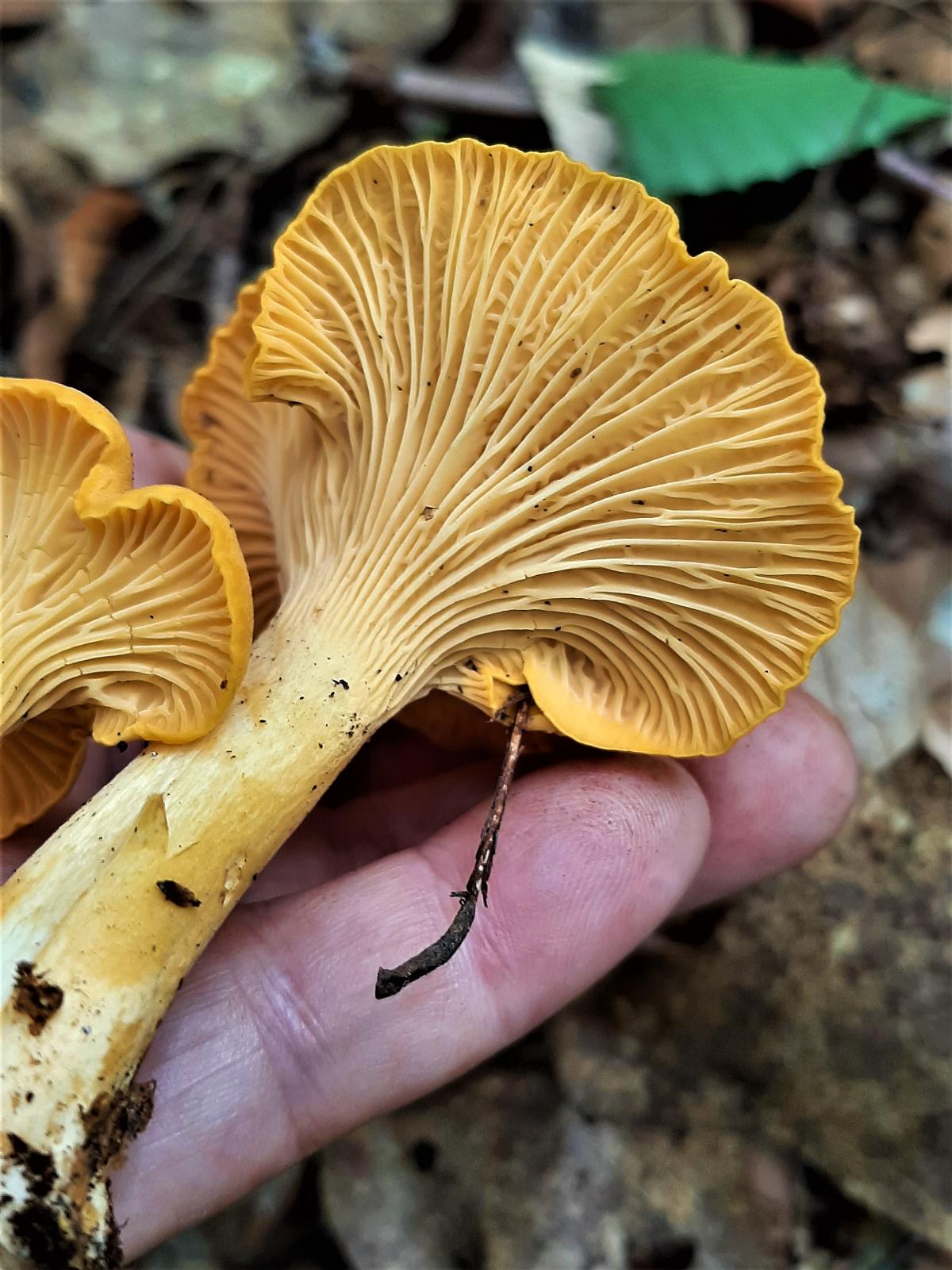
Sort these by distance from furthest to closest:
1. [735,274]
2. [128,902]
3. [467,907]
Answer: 1. [735,274]
2. [467,907]
3. [128,902]

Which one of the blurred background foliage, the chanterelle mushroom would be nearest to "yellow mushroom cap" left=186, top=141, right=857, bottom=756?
the chanterelle mushroom

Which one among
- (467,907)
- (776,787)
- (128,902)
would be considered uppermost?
(128,902)

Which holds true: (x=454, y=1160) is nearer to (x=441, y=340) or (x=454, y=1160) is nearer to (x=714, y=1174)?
(x=714, y=1174)

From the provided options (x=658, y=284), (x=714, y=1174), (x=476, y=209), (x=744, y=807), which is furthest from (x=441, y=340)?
(x=714, y=1174)

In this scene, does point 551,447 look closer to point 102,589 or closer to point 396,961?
point 102,589

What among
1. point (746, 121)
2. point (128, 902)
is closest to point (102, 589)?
point (128, 902)

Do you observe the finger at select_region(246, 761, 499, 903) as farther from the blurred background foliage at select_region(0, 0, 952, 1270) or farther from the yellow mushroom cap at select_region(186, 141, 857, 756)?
the blurred background foliage at select_region(0, 0, 952, 1270)
